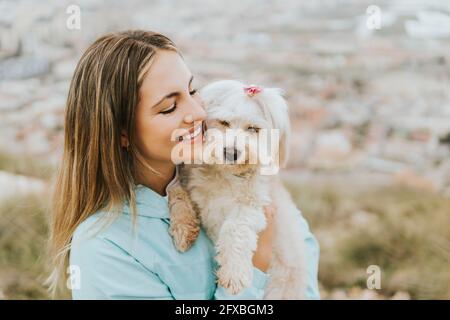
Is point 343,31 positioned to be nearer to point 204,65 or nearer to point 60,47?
point 204,65

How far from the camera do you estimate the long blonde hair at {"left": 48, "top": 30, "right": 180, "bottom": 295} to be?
1.56m

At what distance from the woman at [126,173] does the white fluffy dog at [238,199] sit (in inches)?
2.0

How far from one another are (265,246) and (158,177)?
41 cm

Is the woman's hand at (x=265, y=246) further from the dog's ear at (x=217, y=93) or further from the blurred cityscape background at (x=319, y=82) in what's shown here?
the blurred cityscape background at (x=319, y=82)

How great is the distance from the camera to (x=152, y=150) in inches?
64.1

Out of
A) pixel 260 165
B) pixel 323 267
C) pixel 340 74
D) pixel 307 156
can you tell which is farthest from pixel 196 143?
pixel 340 74

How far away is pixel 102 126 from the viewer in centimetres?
158

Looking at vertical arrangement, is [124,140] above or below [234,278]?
above

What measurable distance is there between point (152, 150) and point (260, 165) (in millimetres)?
381

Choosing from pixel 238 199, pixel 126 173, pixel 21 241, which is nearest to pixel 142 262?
pixel 126 173

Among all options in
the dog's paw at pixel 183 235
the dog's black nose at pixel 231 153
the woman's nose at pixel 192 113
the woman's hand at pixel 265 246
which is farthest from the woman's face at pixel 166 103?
the woman's hand at pixel 265 246

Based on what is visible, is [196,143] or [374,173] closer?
[196,143]

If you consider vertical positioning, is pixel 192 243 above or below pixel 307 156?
above

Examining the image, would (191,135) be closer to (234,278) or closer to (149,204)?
(149,204)
